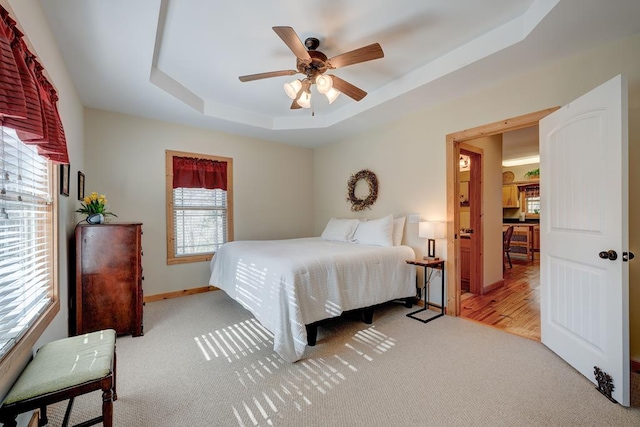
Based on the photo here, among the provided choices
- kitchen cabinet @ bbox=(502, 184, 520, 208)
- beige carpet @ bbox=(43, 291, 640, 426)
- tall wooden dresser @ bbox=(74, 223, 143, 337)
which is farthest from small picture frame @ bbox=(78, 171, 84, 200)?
kitchen cabinet @ bbox=(502, 184, 520, 208)

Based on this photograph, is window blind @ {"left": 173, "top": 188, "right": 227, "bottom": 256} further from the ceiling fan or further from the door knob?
the door knob

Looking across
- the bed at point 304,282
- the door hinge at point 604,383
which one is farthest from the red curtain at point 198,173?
the door hinge at point 604,383

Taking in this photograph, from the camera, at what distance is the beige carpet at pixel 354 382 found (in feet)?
5.42

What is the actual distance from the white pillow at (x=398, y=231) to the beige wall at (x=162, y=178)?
222 centimetres

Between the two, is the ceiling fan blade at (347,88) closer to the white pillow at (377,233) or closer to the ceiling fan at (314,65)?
the ceiling fan at (314,65)

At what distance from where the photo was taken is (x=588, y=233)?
2004 mm

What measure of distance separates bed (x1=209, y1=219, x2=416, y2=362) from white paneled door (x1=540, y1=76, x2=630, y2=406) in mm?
1421

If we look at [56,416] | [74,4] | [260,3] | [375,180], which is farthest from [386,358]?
[74,4]

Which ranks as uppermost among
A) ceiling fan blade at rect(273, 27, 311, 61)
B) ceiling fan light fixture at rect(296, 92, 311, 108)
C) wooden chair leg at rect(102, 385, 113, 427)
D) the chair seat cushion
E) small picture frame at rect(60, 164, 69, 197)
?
ceiling fan blade at rect(273, 27, 311, 61)

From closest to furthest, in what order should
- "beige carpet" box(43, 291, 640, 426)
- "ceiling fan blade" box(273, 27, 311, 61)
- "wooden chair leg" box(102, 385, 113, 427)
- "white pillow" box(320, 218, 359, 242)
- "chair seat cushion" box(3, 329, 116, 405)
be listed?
"chair seat cushion" box(3, 329, 116, 405)
"wooden chair leg" box(102, 385, 113, 427)
"beige carpet" box(43, 291, 640, 426)
"ceiling fan blade" box(273, 27, 311, 61)
"white pillow" box(320, 218, 359, 242)

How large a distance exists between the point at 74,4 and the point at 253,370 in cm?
287

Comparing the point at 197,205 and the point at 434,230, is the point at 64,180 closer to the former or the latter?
the point at 197,205

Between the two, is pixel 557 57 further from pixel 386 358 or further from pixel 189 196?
pixel 189 196

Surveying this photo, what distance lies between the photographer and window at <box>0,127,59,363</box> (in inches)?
50.6
